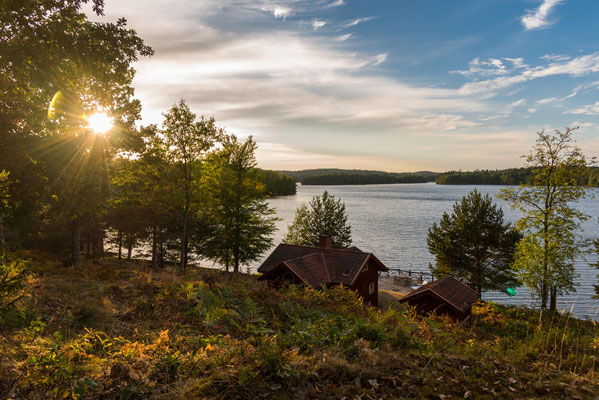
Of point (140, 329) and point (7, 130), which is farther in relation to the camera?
point (7, 130)

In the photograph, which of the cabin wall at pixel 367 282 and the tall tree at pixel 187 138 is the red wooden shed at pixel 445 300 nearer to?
the cabin wall at pixel 367 282

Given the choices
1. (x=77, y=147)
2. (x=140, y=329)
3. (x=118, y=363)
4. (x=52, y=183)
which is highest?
(x=77, y=147)

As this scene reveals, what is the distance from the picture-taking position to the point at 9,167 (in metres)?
11.3

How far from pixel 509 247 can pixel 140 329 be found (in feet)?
116

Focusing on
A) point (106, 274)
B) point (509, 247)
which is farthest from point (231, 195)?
point (509, 247)

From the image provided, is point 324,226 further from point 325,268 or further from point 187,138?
point 187,138

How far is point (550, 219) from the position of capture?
75.2ft

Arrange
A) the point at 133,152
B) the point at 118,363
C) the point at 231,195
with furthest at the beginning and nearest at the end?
the point at 231,195 < the point at 133,152 < the point at 118,363

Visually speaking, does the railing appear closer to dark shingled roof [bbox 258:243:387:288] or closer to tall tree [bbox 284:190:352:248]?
tall tree [bbox 284:190:352:248]

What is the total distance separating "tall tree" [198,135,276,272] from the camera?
26.8m

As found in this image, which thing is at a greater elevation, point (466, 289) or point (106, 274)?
point (106, 274)

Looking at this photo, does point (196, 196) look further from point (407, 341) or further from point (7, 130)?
point (407, 341)

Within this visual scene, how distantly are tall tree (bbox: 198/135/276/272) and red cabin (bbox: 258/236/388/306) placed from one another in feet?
9.21

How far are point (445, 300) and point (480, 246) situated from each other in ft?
45.5
